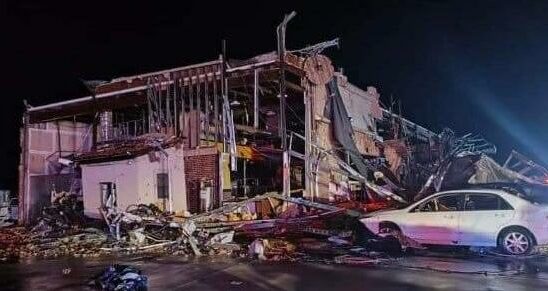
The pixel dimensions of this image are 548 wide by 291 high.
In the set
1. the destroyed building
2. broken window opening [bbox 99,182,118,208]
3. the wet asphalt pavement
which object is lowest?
the wet asphalt pavement

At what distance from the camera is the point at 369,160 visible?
23656 mm

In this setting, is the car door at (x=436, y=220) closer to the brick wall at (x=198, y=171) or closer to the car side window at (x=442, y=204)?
the car side window at (x=442, y=204)

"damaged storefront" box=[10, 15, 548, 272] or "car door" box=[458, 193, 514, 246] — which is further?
"damaged storefront" box=[10, 15, 548, 272]

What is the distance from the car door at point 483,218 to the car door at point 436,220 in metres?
0.18

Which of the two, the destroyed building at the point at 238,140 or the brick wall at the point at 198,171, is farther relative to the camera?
the brick wall at the point at 198,171

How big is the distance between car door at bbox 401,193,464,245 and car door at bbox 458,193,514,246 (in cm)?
18

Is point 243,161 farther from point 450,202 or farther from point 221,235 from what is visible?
point 450,202

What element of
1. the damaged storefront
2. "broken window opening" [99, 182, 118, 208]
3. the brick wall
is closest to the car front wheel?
the damaged storefront

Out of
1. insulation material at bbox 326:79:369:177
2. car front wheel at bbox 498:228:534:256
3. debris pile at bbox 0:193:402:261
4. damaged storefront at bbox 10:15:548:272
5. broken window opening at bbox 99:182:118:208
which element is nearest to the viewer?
car front wheel at bbox 498:228:534:256

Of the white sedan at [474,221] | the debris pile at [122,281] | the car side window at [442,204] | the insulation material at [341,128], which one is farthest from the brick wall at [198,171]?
the debris pile at [122,281]

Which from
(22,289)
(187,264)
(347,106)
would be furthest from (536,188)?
(22,289)

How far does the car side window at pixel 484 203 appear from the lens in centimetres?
1245

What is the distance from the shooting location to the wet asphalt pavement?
9286mm

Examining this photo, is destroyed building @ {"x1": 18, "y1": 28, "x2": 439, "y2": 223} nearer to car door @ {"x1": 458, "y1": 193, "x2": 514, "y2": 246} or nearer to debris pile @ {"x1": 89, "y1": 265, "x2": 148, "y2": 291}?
car door @ {"x1": 458, "y1": 193, "x2": 514, "y2": 246}
